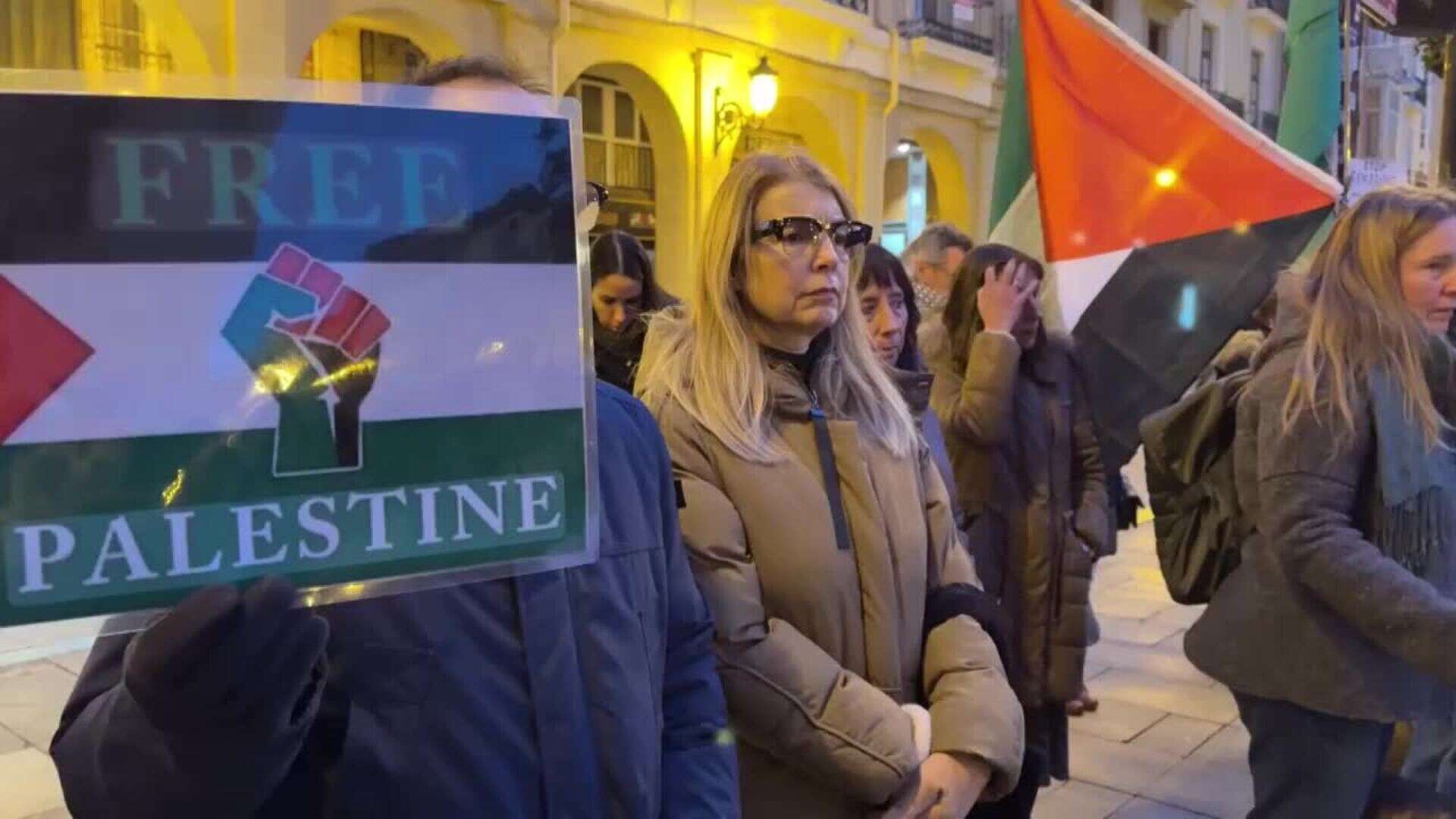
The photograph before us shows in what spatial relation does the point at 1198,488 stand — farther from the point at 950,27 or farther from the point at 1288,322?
the point at 950,27

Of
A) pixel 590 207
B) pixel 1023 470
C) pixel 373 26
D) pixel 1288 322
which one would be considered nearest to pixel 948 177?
pixel 373 26

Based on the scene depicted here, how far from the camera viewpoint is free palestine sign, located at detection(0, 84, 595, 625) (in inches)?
40.4

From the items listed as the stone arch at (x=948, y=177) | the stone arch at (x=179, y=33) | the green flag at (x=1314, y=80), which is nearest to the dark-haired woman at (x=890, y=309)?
the green flag at (x=1314, y=80)

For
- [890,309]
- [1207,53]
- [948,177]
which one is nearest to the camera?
[890,309]

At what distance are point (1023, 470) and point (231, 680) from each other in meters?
3.13

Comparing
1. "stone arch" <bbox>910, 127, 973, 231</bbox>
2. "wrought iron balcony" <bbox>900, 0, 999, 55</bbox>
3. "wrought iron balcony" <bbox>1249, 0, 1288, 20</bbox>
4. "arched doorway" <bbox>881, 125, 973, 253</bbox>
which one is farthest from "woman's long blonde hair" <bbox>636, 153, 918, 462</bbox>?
"wrought iron balcony" <bbox>1249, 0, 1288, 20</bbox>

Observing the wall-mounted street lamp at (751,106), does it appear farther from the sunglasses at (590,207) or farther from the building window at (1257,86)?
the building window at (1257,86)

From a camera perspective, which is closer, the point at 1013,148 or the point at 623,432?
the point at 623,432

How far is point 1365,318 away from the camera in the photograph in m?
2.58

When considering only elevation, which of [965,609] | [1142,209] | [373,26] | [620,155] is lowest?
[965,609]

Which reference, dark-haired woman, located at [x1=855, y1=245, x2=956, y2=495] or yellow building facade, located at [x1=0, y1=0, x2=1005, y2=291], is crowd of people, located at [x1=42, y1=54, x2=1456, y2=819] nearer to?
dark-haired woman, located at [x1=855, y1=245, x2=956, y2=495]

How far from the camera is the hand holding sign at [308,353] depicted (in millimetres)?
1095

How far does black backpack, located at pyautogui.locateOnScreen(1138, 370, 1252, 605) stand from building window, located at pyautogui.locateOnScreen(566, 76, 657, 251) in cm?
946

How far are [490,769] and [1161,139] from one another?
3514 millimetres
